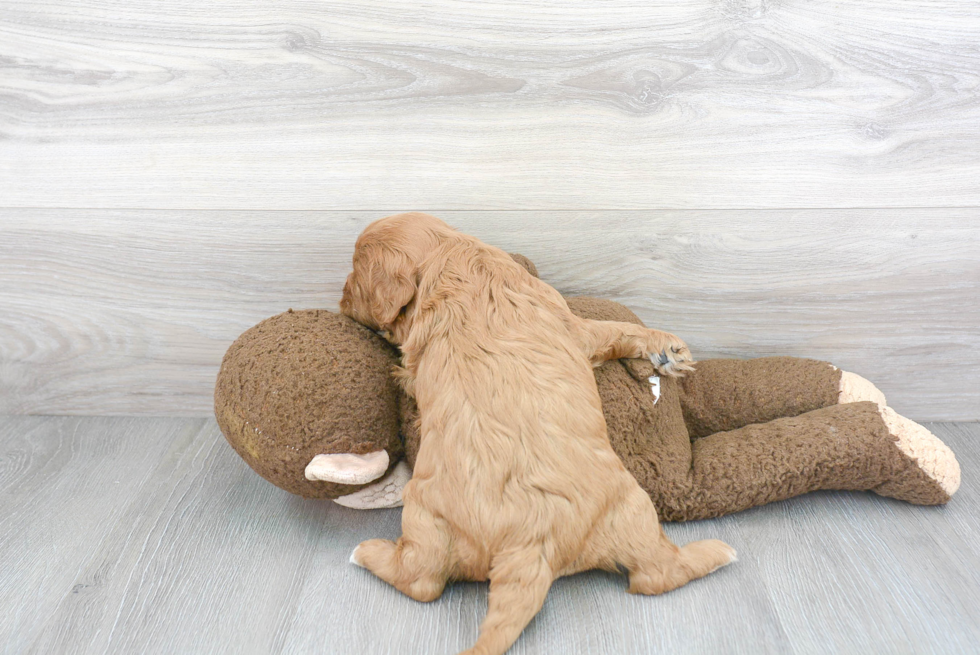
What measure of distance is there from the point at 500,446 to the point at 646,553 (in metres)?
0.28

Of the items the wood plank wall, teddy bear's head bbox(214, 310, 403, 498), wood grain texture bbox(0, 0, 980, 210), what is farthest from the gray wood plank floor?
wood grain texture bbox(0, 0, 980, 210)

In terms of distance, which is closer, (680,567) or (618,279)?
(680,567)

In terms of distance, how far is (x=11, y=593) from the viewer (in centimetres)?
116

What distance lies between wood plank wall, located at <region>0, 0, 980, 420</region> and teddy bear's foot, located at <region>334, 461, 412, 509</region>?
1.51 feet

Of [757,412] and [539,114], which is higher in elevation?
[539,114]

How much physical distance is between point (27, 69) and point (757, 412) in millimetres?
1646

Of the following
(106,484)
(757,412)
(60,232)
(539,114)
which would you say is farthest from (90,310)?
(757,412)

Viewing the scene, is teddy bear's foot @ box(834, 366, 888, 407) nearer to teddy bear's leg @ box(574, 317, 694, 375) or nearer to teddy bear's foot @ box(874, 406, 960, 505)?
teddy bear's foot @ box(874, 406, 960, 505)

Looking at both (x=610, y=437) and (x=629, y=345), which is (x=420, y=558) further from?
(x=629, y=345)

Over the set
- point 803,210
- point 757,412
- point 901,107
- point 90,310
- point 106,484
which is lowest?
point 106,484

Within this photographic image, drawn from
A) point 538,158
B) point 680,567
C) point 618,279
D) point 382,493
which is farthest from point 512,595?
point 538,158

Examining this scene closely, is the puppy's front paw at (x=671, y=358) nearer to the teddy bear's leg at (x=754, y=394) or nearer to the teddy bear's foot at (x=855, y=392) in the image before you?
the teddy bear's leg at (x=754, y=394)

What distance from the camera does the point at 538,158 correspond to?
4.68 feet

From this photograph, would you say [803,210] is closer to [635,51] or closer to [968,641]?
[635,51]
